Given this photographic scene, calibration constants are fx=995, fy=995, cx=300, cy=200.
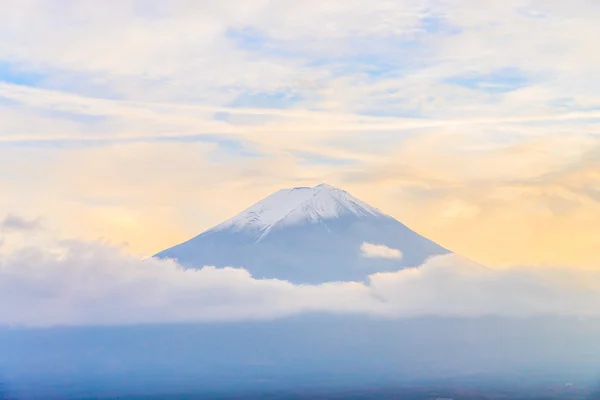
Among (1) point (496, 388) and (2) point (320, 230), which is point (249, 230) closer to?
(2) point (320, 230)

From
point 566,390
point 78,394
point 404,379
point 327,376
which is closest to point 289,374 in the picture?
point 327,376

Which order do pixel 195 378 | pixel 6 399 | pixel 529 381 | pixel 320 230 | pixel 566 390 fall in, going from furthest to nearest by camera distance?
pixel 320 230
pixel 195 378
pixel 529 381
pixel 566 390
pixel 6 399

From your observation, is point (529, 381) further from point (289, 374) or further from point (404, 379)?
point (289, 374)

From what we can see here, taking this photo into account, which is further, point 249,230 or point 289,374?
point 249,230

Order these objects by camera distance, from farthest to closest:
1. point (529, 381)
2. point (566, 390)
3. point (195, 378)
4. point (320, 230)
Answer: point (320, 230)
point (195, 378)
point (529, 381)
point (566, 390)

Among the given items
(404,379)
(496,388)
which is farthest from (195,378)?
(496,388)

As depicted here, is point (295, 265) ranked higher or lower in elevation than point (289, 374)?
higher

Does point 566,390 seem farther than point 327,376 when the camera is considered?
No

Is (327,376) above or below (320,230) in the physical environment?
below

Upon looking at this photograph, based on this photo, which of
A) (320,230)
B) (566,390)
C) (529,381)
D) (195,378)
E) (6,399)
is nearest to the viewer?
(6,399)
